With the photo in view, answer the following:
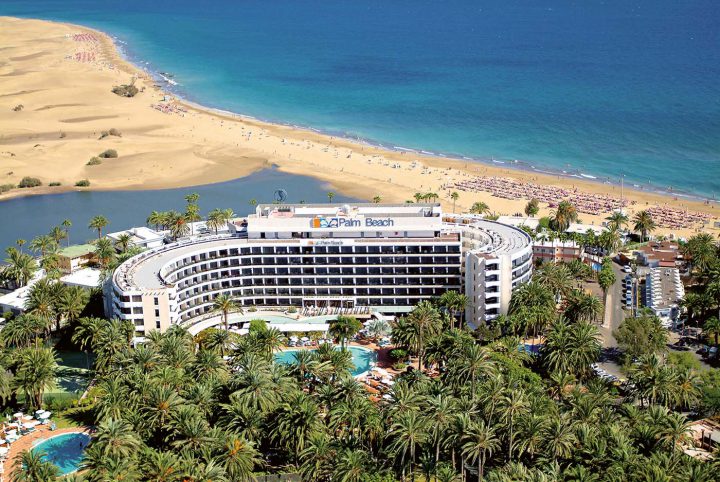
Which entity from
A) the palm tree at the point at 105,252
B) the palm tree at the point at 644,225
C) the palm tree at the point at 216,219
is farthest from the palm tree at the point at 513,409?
the palm tree at the point at 644,225

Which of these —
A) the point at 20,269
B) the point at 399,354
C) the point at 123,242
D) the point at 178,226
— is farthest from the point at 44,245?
the point at 399,354

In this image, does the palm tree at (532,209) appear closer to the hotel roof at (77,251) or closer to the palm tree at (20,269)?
the hotel roof at (77,251)

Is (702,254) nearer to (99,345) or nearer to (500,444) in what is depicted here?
(500,444)

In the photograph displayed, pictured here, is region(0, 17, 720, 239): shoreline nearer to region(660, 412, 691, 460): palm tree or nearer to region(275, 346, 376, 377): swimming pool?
region(275, 346, 376, 377): swimming pool

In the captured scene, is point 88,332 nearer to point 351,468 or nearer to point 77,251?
point 77,251

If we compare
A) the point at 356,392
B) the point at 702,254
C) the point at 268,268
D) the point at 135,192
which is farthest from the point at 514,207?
the point at 356,392
